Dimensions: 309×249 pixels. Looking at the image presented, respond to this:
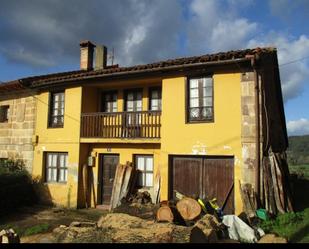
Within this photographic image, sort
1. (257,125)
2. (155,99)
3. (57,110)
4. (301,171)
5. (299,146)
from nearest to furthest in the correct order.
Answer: (257,125) < (155,99) < (57,110) < (301,171) < (299,146)

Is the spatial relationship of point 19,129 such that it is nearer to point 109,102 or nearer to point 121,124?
point 109,102

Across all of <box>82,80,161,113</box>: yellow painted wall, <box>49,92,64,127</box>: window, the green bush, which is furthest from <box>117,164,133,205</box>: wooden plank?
the green bush

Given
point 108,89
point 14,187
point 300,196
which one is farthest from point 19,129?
point 300,196

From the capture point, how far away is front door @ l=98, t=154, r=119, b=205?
14.9 meters

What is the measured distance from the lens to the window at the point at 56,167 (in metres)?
15.7

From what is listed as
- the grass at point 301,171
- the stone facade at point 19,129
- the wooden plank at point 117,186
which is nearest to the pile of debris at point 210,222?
the wooden plank at point 117,186

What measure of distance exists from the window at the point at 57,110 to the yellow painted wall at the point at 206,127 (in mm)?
5680

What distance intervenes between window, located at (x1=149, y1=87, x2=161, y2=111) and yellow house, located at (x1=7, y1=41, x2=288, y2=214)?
5 centimetres

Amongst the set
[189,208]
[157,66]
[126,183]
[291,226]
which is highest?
[157,66]

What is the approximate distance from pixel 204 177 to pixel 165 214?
2481mm

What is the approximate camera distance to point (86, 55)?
18047mm

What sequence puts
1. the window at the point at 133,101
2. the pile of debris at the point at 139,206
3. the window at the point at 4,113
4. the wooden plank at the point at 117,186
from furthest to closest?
the window at the point at 4,113 → the window at the point at 133,101 → the wooden plank at the point at 117,186 → the pile of debris at the point at 139,206

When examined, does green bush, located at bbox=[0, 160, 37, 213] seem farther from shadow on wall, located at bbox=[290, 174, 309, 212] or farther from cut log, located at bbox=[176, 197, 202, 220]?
→ shadow on wall, located at bbox=[290, 174, 309, 212]

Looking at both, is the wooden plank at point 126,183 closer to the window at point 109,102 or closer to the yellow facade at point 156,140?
the yellow facade at point 156,140
